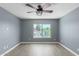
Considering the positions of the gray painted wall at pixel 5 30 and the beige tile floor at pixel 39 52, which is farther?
the beige tile floor at pixel 39 52

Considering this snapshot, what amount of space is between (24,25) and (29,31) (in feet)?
1.80

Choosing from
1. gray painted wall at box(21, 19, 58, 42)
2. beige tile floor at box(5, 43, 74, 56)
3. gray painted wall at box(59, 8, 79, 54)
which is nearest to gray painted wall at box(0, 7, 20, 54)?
beige tile floor at box(5, 43, 74, 56)

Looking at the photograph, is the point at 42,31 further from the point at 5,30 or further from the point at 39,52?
the point at 5,30

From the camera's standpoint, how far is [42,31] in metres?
8.51

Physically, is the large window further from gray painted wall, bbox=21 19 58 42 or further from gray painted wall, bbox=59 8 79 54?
gray painted wall, bbox=59 8 79 54

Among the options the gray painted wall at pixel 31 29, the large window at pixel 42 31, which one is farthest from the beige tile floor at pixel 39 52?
the large window at pixel 42 31

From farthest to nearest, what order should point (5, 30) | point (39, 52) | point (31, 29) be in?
point (31, 29), point (39, 52), point (5, 30)

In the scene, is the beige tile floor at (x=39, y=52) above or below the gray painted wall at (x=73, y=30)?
below

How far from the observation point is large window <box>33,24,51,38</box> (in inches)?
332

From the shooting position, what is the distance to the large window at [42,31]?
845 centimetres

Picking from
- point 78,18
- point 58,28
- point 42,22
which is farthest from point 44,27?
point 78,18

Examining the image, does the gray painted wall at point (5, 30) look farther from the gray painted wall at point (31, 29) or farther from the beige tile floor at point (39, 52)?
the gray painted wall at point (31, 29)

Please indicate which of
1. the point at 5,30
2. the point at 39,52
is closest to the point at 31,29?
the point at 39,52

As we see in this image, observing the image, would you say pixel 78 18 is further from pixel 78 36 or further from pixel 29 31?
pixel 29 31
